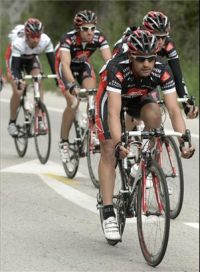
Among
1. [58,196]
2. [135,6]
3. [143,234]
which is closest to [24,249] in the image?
[143,234]

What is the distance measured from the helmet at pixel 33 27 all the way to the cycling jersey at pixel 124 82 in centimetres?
427

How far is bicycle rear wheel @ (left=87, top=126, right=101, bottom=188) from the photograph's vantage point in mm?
10609

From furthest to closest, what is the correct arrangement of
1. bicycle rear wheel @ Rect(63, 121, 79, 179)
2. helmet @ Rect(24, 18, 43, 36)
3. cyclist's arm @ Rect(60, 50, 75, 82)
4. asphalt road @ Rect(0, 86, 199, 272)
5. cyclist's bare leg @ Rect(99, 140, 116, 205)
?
helmet @ Rect(24, 18, 43, 36) < bicycle rear wheel @ Rect(63, 121, 79, 179) < cyclist's arm @ Rect(60, 50, 75, 82) < cyclist's bare leg @ Rect(99, 140, 116, 205) < asphalt road @ Rect(0, 86, 199, 272)

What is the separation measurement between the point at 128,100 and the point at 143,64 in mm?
801

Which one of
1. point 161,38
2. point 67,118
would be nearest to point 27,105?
point 67,118

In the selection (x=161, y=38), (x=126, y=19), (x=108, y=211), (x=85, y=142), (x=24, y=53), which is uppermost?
(x=126, y=19)

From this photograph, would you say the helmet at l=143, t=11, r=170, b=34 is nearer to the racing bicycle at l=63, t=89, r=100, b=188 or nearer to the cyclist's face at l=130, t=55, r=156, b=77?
the racing bicycle at l=63, t=89, r=100, b=188

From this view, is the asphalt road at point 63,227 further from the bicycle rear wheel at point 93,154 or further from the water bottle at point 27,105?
the water bottle at point 27,105

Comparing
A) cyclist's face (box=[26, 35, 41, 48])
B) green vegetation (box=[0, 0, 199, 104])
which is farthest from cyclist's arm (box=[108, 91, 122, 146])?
green vegetation (box=[0, 0, 199, 104])

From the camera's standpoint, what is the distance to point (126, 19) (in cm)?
2920

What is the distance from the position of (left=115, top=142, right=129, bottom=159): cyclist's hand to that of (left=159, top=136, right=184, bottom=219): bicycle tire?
2260mm

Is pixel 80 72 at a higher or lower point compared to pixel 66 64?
lower

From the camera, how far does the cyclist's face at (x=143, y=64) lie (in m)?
7.27

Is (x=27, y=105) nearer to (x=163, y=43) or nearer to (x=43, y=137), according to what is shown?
(x=43, y=137)
